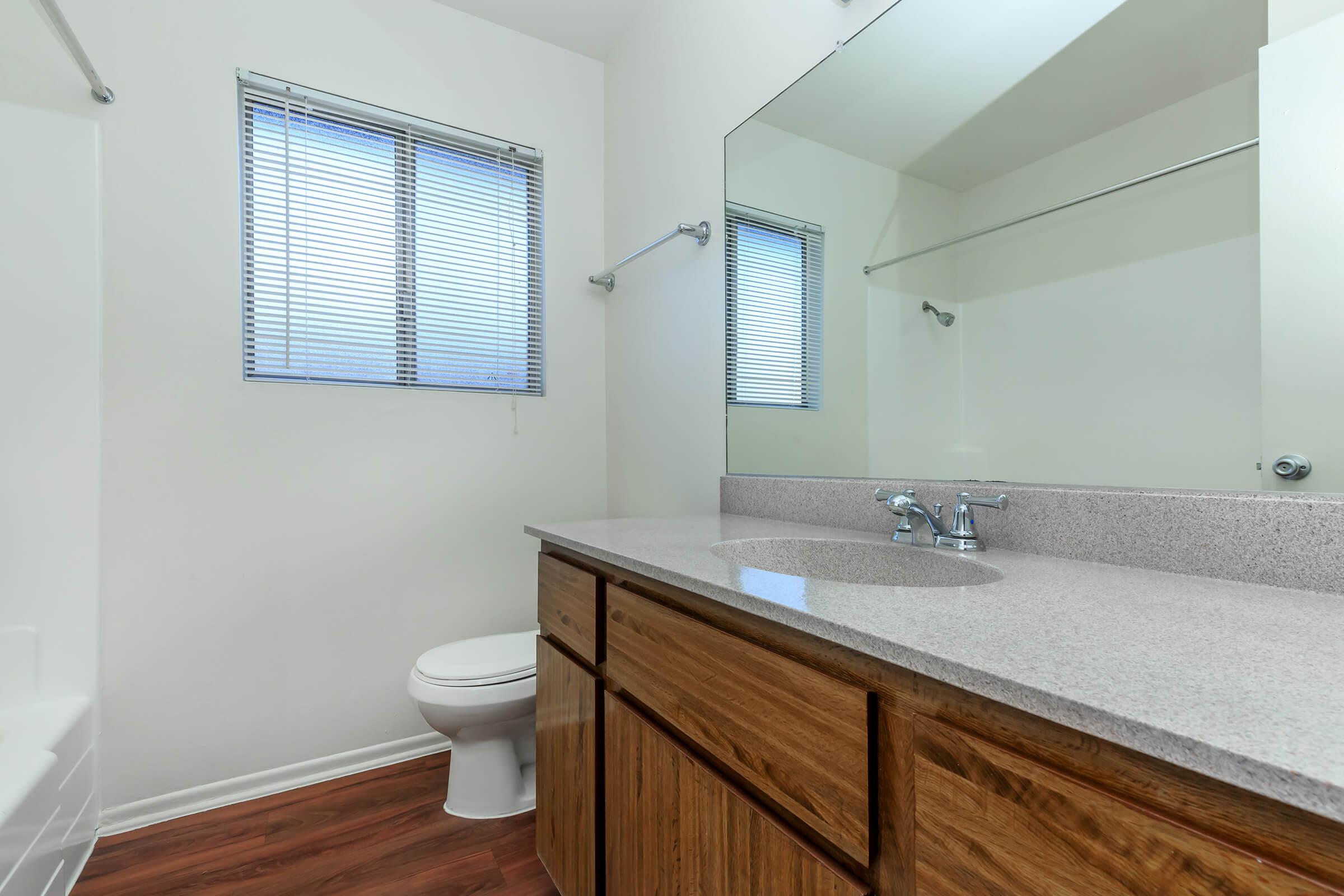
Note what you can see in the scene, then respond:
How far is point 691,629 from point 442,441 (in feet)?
5.07

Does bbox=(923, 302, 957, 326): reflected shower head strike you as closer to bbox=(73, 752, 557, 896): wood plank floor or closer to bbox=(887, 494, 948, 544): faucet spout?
bbox=(887, 494, 948, 544): faucet spout

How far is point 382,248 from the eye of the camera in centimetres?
205

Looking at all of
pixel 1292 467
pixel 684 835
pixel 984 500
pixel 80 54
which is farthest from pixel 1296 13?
pixel 80 54

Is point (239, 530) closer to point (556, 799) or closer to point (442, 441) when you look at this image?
point (442, 441)

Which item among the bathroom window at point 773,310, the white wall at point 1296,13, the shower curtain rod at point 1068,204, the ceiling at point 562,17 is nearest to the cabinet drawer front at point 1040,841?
the shower curtain rod at point 1068,204

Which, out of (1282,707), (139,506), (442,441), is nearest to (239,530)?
(139,506)

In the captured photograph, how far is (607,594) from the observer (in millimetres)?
1110

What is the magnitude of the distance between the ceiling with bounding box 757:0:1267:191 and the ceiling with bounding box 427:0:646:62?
41.8 inches

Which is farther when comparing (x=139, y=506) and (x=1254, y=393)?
(x=139, y=506)

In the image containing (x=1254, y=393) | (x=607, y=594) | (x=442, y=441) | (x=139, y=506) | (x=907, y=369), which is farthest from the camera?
(x=442, y=441)

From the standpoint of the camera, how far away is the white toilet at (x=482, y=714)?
1.63 m

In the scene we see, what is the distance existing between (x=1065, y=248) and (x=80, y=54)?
2.24 m

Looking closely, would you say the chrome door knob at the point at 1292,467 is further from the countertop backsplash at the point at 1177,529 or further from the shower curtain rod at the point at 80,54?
the shower curtain rod at the point at 80,54

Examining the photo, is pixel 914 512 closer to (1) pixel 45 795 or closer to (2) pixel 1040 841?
(2) pixel 1040 841
